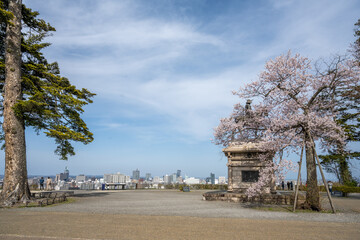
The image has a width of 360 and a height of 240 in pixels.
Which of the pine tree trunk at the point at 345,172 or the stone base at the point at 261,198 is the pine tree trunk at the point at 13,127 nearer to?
the stone base at the point at 261,198

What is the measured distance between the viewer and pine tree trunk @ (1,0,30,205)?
15781 mm

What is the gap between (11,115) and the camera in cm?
1617

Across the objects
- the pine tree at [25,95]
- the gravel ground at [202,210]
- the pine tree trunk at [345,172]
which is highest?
the pine tree at [25,95]

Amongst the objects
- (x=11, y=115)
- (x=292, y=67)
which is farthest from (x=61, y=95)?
(x=292, y=67)

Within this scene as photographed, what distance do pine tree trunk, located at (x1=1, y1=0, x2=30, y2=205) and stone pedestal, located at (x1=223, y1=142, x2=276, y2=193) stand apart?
1476 centimetres

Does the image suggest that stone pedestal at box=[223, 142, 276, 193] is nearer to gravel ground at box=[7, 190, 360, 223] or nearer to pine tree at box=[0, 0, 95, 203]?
gravel ground at box=[7, 190, 360, 223]

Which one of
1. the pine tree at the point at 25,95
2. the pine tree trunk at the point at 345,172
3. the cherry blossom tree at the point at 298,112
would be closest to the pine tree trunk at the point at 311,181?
the cherry blossom tree at the point at 298,112

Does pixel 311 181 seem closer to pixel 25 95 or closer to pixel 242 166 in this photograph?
pixel 242 166

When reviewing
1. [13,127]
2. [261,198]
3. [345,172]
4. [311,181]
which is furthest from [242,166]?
[345,172]

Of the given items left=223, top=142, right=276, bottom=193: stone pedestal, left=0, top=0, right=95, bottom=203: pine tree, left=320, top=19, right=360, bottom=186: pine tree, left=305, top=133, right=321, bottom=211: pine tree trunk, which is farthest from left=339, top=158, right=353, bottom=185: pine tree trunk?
left=0, top=0, right=95, bottom=203: pine tree

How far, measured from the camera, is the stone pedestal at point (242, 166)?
20.3 m

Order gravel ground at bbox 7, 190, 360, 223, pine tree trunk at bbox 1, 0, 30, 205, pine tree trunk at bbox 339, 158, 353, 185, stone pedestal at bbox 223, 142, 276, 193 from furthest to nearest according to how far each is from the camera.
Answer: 1. pine tree trunk at bbox 339, 158, 353, 185
2. stone pedestal at bbox 223, 142, 276, 193
3. pine tree trunk at bbox 1, 0, 30, 205
4. gravel ground at bbox 7, 190, 360, 223

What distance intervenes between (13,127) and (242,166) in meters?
16.7

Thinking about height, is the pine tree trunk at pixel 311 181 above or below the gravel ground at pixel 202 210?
above
